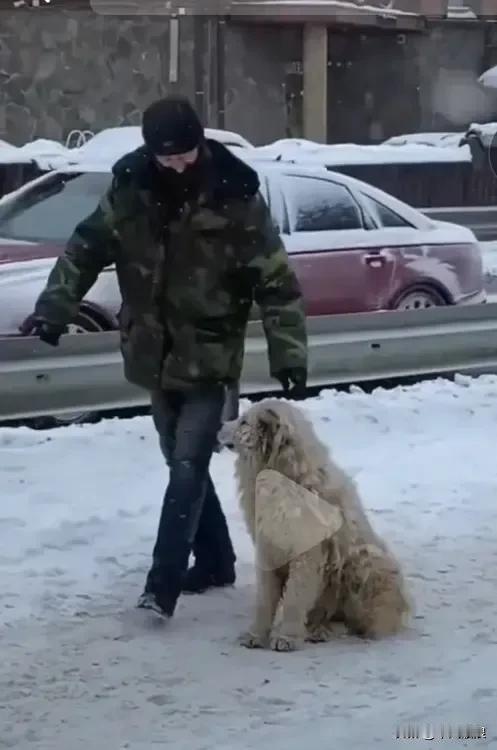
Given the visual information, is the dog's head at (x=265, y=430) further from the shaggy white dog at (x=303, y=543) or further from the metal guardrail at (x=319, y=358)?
the metal guardrail at (x=319, y=358)

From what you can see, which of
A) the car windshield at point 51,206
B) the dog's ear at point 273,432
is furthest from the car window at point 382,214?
the dog's ear at point 273,432

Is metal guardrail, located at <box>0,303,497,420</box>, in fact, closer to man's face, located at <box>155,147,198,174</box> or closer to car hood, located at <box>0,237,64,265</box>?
car hood, located at <box>0,237,64,265</box>

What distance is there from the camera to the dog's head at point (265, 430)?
4078 millimetres

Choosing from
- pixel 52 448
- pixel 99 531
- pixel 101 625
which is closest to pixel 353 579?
pixel 101 625

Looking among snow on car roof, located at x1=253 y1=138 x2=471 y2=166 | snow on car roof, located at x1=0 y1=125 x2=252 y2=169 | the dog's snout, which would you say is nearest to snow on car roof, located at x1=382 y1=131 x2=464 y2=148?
snow on car roof, located at x1=253 y1=138 x2=471 y2=166

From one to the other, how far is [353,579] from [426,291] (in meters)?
5.20

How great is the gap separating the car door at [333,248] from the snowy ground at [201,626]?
2.01 metres

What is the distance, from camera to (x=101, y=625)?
4336 mm

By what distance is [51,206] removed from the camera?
8.12 metres

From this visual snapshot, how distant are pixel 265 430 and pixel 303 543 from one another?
1.18 feet

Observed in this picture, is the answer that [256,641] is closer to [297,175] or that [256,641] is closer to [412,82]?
[297,175]

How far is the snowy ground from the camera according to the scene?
358 centimetres

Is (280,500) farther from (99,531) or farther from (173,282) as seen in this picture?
(99,531)

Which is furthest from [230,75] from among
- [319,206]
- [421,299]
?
[421,299]
